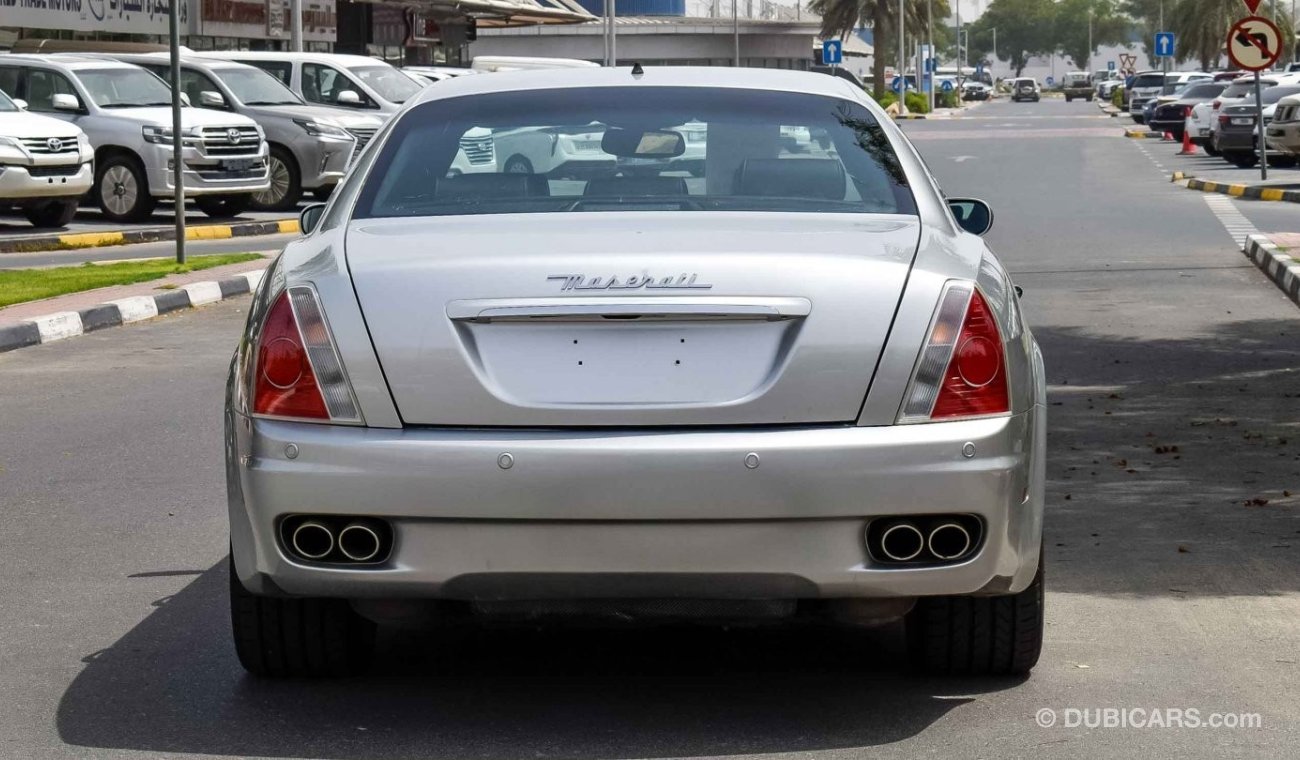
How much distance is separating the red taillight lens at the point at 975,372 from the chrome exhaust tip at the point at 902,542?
0.78 ft

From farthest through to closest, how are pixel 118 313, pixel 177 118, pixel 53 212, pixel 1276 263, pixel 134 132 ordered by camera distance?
pixel 134 132 < pixel 53 212 < pixel 177 118 < pixel 1276 263 < pixel 118 313

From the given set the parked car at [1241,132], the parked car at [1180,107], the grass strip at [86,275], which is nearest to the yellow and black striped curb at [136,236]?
the grass strip at [86,275]

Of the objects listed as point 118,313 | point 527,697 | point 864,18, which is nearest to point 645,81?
point 527,697

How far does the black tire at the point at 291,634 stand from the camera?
466cm

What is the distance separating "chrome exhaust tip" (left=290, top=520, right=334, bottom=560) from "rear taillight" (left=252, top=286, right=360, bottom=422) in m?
0.23

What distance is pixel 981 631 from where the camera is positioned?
15.4 ft

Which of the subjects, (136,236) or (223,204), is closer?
(136,236)

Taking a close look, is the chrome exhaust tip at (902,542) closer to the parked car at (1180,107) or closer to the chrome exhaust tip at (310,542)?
the chrome exhaust tip at (310,542)

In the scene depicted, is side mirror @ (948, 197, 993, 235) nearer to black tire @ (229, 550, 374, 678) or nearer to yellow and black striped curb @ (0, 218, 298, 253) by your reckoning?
black tire @ (229, 550, 374, 678)

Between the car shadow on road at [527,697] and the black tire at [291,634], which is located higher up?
the black tire at [291,634]

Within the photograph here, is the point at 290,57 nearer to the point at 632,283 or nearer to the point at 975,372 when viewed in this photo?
the point at 632,283

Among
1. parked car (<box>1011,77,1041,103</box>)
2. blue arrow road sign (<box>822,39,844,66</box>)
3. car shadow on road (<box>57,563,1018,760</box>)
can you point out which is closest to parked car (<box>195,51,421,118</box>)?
car shadow on road (<box>57,563,1018,760</box>)

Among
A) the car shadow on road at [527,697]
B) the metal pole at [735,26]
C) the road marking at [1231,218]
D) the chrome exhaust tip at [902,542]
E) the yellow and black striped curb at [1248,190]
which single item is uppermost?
the metal pole at [735,26]

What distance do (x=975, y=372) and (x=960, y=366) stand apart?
0.14ft
